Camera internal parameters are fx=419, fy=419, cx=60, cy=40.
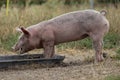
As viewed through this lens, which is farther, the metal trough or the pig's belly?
the pig's belly

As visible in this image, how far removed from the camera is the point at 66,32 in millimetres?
9367

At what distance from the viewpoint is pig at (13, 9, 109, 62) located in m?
9.25

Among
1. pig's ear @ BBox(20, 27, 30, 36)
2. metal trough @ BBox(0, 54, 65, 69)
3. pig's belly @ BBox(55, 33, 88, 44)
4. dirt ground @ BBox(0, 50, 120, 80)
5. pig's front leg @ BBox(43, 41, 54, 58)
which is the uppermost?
pig's ear @ BBox(20, 27, 30, 36)

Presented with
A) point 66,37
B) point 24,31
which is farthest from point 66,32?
point 24,31

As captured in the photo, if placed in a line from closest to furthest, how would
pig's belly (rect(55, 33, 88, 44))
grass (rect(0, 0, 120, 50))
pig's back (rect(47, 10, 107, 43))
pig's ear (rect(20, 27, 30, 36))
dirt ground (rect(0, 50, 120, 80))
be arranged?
dirt ground (rect(0, 50, 120, 80)) → pig's ear (rect(20, 27, 30, 36)) → pig's back (rect(47, 10, 107, 43)) → pig's belly (rect(55, 33, 88, 44)) → grass (rect(0, 0, 120, 50))

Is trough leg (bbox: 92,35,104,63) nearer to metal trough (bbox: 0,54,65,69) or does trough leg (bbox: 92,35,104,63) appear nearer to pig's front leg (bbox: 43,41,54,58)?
metal trough (bbox: 0,54,65,69)

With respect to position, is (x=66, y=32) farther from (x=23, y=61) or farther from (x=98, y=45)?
(x=23, y=61)

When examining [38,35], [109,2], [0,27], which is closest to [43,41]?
[38,35]

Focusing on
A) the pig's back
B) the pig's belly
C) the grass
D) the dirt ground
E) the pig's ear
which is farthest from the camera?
the grass

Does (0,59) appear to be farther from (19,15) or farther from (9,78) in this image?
(19,15)

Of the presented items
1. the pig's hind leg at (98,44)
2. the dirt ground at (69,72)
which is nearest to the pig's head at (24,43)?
the dirt ground at (69,72)

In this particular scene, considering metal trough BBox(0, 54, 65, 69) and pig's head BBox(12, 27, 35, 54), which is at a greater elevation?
pig's head BBox(12, 27, 35, 54)

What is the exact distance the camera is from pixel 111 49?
38.5ft

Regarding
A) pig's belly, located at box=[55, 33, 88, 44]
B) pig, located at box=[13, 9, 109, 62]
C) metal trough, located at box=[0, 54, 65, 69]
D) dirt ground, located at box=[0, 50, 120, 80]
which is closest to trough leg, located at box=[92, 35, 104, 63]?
pig, located at box=[13, 9, 109, 62]
